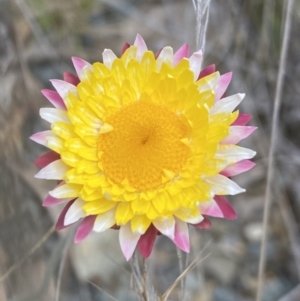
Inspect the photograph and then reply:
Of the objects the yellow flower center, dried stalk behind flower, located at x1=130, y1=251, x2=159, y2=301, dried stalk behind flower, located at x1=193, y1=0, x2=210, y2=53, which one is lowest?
dried stalk behind flower, located at x1=130, y1=251, x2=159, y2=301

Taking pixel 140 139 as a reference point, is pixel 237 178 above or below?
below

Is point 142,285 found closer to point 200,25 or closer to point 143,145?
point 143,145

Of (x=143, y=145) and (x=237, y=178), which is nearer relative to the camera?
(x=143, y=145)

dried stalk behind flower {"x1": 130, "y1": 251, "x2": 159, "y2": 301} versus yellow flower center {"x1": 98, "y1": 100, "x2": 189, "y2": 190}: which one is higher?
yellow flower center {"x1": 98, "y1": 100, "x2": 189, "y2": 190}

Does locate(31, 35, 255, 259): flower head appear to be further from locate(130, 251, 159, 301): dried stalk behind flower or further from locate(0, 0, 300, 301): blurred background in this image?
locate(0, 0, 300, 301): blurred background

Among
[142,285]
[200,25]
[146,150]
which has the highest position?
[200,25]

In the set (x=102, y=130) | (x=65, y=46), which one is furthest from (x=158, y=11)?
(x=102, y=130)

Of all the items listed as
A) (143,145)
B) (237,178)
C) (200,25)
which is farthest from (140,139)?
(237,178)

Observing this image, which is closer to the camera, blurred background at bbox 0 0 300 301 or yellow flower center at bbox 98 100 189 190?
yellow flower center at bbox 98 100 189 190

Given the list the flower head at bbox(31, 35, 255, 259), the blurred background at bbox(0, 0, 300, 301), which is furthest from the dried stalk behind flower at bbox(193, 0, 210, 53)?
the blurred background at bbox(0, 0, 300, 301)

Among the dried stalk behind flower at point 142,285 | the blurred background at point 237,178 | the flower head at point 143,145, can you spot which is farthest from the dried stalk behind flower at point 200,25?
the blurred background at point 237,178
